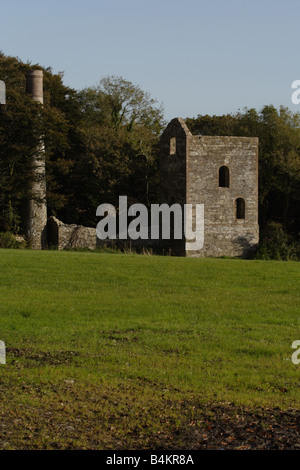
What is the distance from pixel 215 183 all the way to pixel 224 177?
1724 mm

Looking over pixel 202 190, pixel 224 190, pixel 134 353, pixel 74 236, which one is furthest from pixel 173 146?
pixel 134 353

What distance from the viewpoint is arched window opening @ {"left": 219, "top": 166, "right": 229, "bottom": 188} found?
33.2 m

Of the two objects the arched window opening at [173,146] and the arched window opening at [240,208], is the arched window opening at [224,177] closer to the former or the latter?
the arched window opening at [240,208]

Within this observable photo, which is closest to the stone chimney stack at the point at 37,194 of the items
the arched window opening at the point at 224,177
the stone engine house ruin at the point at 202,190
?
the stone engine house ruin at the point at 202,190

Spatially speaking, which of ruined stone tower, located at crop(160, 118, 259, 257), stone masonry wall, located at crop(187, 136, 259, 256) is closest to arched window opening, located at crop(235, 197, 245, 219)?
ruined stone tower, located at crop(160, 118, 259, 257)

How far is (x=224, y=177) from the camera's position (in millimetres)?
Answer: 34188

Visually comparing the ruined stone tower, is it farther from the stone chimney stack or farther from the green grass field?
the green grass field

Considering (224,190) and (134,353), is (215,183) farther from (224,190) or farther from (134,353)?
(134,353)

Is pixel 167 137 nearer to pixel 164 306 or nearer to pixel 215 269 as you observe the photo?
pixel 215 269

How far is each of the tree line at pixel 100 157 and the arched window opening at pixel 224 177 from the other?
12.3ft

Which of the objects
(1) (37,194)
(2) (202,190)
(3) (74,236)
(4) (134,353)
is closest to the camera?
(4) (134,353)

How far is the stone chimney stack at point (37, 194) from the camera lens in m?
33.5

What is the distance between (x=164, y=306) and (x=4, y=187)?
2079cm

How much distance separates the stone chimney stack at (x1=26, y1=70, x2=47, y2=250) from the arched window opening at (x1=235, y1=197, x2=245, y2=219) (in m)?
10.4
